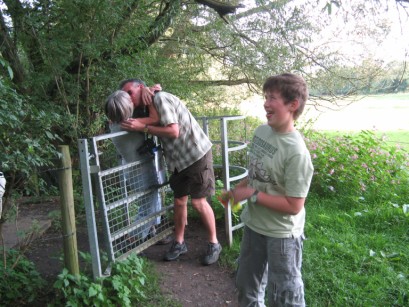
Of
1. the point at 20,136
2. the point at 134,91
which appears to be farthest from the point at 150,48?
the point at 20,136

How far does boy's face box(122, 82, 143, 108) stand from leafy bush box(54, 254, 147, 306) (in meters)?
1.27

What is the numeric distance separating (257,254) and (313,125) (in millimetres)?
5142

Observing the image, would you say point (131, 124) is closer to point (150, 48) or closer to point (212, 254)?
point (212, 254)

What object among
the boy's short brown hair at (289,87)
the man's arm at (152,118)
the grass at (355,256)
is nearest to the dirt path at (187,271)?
the grass at (355,256)

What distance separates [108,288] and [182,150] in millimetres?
1221

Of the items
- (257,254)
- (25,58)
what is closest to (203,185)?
(257,254)

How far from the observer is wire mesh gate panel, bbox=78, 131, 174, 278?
245 centimetres

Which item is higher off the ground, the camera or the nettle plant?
the camera

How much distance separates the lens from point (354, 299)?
8.64ft

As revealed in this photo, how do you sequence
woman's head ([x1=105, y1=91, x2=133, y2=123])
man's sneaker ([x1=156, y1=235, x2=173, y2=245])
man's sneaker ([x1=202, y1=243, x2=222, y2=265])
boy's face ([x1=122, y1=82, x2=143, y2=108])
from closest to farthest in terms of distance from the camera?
1. woman's head ([x1=105, y1=91, x2=133, y2=123])
2. boy's face ([x1=122, y1=82, x2=143, y2=108])
3. man's sneaker ([x1=202, y1=243, x2=222, y2=265])
4. man's sneaker ([x1=156, y1=235, x2=173, y2=245])

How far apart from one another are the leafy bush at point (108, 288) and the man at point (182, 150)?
71 cm

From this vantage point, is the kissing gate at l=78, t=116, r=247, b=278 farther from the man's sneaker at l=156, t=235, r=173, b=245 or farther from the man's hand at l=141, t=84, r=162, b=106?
the man's hand at l=141, t=84, r=162, b=106

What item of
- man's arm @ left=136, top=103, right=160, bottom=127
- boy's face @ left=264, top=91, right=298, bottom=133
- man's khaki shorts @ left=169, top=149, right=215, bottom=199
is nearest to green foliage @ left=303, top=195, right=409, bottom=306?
man's khaki shorts @ left=169, top=149, right=215, bottom=199

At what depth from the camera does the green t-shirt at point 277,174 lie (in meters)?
1.70
